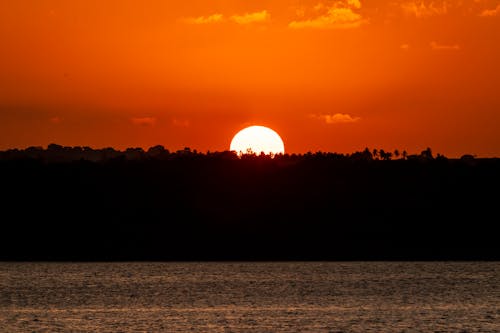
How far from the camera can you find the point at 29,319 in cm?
4103

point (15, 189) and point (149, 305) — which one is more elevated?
point (15, 189)

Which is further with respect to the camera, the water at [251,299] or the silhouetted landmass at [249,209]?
the silhouetted landmass at [249,209]

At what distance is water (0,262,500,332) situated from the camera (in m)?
39.5

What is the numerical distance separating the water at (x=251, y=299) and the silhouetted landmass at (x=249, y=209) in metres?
10.6

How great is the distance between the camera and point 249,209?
97000mm

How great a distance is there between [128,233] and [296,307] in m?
47.9

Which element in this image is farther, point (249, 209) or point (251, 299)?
point (249, 209)

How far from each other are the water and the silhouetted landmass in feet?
34.8

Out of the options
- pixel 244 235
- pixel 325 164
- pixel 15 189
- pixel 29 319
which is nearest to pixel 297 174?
pixel 325 164

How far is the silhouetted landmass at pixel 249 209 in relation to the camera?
9169 centimetres

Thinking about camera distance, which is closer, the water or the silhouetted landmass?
the water

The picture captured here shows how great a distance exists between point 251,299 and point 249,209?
4605cm

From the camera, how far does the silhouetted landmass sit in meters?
91.7

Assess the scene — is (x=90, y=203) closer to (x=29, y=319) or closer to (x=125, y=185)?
(x=125, y=185)
